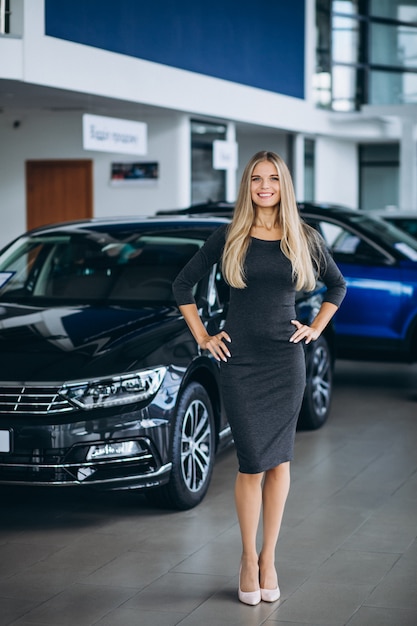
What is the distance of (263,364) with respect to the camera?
16.4 feet

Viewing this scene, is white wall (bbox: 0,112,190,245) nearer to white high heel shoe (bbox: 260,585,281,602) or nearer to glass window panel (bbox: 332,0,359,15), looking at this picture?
glass window panel (bbox: 332,0,359,15)

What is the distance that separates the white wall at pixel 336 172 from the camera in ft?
90.3

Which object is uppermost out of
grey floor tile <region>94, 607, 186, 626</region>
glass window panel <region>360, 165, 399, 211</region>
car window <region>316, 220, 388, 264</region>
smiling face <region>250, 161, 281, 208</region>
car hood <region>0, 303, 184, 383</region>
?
glass window panel <region>360, 165, 399, 211</region>

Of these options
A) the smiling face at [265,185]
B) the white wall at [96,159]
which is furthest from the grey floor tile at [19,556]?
the white wall at [96,159]

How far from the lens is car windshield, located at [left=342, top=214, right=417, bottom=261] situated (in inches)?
432

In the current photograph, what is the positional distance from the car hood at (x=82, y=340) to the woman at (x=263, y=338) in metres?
1.26

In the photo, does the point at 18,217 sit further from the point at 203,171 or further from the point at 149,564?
the point at 149,564

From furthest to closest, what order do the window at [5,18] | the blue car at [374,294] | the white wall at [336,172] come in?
the white wall at [336,172]
the window at [5,18]
the blue car at [374,294]

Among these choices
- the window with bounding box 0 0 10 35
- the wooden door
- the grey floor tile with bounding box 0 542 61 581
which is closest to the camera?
the grey floor tile with bounding box 0 542 61 581

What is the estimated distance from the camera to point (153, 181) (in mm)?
18875

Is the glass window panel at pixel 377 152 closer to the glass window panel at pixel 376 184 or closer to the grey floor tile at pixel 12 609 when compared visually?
the glass window panel at pixel 376 184

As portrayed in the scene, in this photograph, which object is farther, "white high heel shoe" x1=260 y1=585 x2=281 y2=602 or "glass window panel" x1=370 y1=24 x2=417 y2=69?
"glass window panel" x1=370 y1=24 x2=417 y2=69

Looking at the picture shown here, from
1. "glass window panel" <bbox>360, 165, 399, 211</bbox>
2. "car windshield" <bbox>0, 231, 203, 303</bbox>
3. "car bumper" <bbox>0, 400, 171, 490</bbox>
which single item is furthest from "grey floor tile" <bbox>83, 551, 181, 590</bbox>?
Answer: "glass window panel" <bbox>360, 165, 399, 211</bbox>

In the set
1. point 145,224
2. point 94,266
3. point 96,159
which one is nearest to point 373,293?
point 145,224
